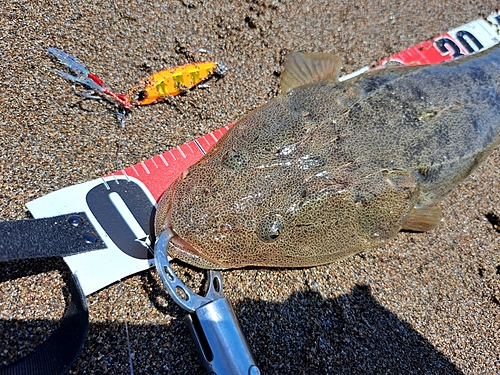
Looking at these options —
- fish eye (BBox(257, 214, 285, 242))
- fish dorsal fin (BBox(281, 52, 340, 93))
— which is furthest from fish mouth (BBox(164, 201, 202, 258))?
fish dorsal fin (BBox(281, 52, 340, 93))

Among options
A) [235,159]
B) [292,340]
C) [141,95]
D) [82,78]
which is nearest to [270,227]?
[235,159]

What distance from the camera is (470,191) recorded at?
10.8 ft

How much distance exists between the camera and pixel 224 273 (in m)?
2.53

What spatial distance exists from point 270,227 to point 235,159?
0.41 m

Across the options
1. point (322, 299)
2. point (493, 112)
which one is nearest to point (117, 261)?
point (322, 299)

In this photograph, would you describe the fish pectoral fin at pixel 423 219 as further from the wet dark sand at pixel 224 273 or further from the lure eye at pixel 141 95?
the lure eye at pixel 141 95

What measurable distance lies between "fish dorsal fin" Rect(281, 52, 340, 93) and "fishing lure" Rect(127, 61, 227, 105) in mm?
541

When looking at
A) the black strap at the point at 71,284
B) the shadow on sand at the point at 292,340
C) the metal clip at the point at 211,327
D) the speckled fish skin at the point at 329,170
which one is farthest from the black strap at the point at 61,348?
the speckled fish skin at the point at 329,170

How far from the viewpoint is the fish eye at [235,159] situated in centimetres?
224

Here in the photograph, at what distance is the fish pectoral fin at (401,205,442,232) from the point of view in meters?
2.76

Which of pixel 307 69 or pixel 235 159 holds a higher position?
pixel 235 159

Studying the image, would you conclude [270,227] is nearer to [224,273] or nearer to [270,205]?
[270,205]

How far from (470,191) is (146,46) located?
2.71 m

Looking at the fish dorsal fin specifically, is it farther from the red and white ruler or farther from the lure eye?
the lure eye
